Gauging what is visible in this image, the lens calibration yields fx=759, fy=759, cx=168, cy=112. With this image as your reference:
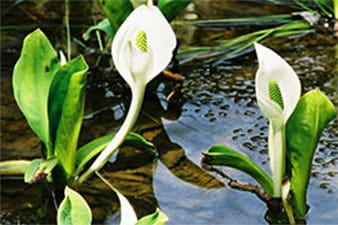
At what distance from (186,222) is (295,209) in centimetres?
15

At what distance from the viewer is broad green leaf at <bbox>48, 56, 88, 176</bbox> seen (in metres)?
1.09

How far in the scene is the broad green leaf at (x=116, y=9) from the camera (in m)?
1.41

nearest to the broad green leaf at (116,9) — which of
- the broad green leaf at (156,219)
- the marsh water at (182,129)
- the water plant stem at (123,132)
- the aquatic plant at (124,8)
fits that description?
the aquatic plant at (124,8)

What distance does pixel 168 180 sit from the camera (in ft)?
3.81

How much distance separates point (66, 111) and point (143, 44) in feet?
0.63

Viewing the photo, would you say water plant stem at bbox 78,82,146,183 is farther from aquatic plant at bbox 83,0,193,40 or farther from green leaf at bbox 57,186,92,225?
aquatic plant at bbox 83,0,193,40

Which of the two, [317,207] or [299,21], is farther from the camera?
[299,21]

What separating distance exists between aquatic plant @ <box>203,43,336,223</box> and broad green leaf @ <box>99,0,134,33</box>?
0.50 meters

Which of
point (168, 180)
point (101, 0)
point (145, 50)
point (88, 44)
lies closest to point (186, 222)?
point (168, 180)

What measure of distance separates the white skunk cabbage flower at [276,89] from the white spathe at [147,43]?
0.12 m

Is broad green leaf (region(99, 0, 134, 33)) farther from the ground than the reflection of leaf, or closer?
farther from the ground

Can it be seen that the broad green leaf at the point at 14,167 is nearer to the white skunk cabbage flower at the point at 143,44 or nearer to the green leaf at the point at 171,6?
the white skunk cabbage flower at the point at 143,44

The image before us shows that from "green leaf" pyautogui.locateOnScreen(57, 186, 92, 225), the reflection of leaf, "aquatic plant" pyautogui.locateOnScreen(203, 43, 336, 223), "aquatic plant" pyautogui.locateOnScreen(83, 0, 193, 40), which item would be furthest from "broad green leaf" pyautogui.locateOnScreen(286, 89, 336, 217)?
"aquatic plant" pyautogui.locateOnScreen(83, 0, 193, 40)

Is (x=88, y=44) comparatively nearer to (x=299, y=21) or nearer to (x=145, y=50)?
(x=299, y=21)
